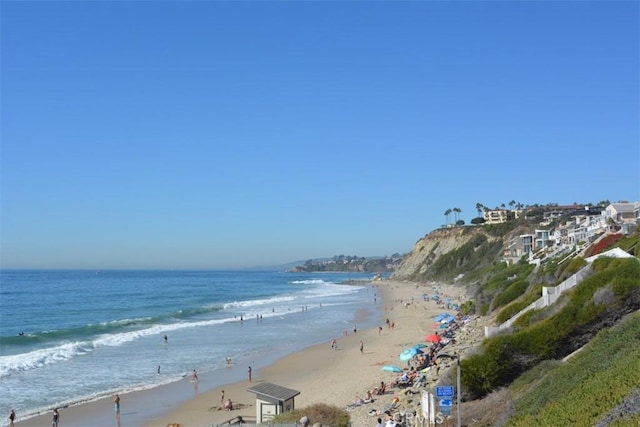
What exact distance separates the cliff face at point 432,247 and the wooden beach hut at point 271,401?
94.4m

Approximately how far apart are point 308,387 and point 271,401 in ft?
39.5

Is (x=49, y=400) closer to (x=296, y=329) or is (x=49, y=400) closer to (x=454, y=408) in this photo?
(x=454, y=408)

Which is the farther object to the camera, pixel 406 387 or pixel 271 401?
pixel 406 387

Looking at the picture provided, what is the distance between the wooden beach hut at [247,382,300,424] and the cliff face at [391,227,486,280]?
94355 millimetres

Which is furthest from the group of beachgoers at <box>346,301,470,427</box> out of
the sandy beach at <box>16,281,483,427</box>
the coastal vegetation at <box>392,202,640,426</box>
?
the coastal vegetation at <box>392,202,640,426</box>

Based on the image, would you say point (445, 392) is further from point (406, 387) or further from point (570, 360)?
point (406, 387)

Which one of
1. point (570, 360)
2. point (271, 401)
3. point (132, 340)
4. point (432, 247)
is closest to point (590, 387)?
point (570, 360)

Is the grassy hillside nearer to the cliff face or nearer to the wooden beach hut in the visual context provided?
the wooden beach hut

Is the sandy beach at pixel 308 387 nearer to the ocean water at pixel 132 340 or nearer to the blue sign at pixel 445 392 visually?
the ocean water at pixel 132 340

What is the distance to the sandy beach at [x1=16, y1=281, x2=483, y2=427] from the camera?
73.0 feet

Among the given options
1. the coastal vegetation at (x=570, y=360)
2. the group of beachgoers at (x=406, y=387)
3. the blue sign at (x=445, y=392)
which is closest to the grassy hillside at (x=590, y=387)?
the coastal vegetation at (x=570, y=360)

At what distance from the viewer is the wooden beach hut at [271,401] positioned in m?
15.9

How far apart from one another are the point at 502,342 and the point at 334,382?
38.2 feet

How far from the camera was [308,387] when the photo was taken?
1089 inches
